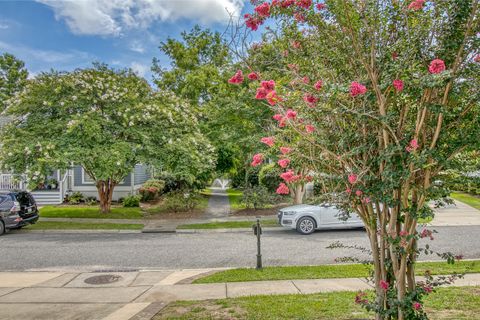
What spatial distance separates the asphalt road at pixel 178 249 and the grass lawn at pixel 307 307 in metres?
3.10

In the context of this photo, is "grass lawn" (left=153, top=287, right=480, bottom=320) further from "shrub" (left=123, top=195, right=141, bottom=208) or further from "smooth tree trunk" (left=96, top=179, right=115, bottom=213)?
"shrub" (left=123, top=195, right=141, bottom=208)

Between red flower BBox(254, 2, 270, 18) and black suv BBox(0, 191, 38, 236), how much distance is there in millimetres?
12740

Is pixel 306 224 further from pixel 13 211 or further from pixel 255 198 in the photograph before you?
pixel 13 211

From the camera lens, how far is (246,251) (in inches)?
394

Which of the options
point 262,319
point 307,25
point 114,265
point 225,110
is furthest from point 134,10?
point 262,319

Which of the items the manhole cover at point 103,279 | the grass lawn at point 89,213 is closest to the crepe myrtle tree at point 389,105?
the manhole cover at point 103,279

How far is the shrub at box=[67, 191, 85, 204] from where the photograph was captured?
2046 centimetres

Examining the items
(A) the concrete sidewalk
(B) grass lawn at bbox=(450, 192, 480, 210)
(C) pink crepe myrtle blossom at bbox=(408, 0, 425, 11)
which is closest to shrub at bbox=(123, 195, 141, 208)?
(A) the concrete sidewalk

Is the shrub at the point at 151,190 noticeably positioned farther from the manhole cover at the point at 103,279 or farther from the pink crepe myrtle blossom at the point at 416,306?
the pink crepe myrtle blossom at the point at 416,306

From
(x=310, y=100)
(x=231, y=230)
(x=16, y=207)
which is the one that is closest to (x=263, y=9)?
(x=310, y=100)

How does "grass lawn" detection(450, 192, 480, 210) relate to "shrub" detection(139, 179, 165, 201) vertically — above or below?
below

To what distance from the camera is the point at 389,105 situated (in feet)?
11.4

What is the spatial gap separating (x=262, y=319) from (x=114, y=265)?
17.6ft

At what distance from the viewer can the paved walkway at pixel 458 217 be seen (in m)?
14.1
